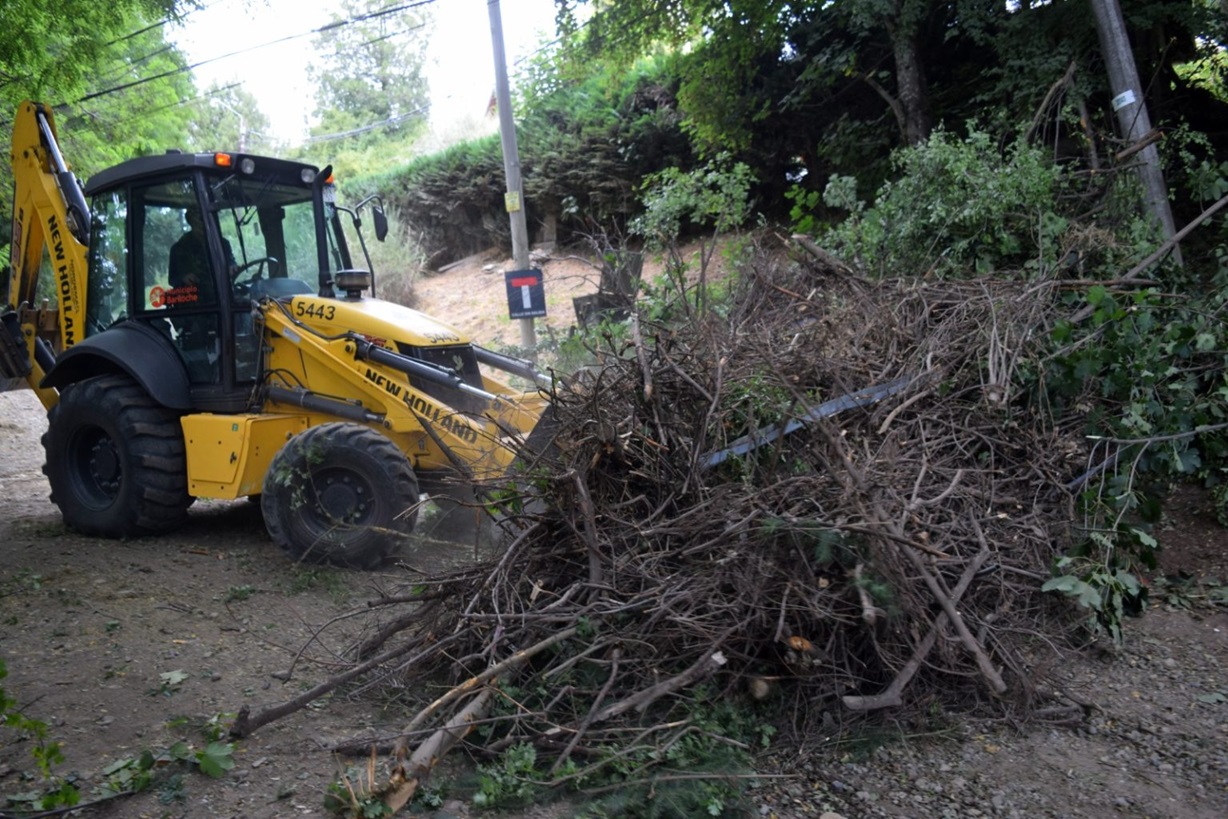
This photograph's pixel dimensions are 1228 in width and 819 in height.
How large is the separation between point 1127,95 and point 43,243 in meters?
9.15

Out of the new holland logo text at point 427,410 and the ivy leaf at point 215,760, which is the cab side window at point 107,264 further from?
the ivy leaf at point 215,760

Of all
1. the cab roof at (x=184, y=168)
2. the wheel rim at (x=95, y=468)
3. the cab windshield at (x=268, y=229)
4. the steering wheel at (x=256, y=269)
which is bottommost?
the wheel rim at (x=95, y=468)

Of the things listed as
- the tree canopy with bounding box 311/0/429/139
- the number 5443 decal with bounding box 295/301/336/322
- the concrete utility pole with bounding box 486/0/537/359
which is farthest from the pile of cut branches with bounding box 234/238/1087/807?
the tree canopy with bounding box 311/0/429/139

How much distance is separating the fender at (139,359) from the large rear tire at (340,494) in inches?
→ 52.6

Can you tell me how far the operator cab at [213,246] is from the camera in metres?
7.60

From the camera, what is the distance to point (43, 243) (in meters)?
9.18

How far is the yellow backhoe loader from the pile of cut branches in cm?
150

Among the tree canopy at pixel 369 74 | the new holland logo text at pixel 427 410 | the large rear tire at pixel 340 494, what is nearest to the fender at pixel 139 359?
the large rear tire at pixel 340 494

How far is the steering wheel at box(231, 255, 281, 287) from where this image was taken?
25.3 ft

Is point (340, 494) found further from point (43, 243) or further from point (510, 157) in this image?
point (510, 157)

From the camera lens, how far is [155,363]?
7.64 meters

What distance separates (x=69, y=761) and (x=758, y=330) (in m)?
4.09

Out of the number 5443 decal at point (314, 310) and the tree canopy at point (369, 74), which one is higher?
the tree canopy at point (369, 74)

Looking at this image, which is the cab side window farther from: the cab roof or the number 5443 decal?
the number 5443 decal
